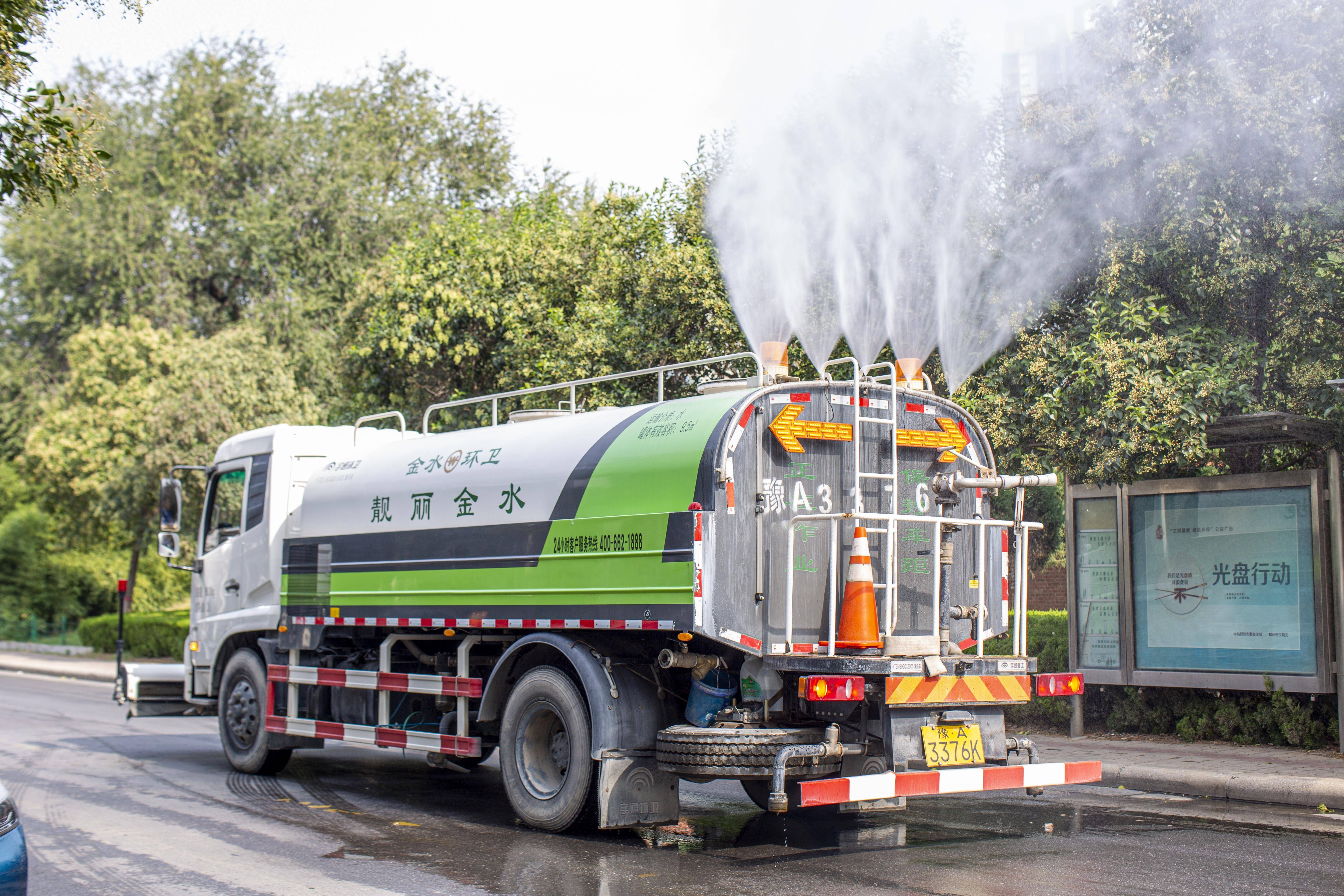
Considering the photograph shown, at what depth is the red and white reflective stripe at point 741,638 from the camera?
282 inches

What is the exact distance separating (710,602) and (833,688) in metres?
0.84

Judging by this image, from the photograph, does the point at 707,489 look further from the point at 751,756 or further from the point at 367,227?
the point at 367,227

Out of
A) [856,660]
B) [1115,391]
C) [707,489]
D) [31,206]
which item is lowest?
[856,660]

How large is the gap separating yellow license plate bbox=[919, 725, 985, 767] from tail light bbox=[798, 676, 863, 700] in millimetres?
544

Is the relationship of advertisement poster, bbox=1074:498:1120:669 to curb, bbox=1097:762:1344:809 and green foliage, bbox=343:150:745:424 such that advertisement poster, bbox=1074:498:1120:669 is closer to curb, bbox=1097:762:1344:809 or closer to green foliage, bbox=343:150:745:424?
curb, bbox=1097:762:1344:809

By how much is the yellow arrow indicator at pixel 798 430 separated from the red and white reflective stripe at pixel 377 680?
2.98 m

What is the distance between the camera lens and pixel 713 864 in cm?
718

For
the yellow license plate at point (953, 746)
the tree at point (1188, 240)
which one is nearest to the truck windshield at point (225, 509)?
the tree at point (1188, 240)

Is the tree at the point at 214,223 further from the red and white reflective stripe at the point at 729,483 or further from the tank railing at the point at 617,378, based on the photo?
the red and white reflective stripe at the point at 729,483

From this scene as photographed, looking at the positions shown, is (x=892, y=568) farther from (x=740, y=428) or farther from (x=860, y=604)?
(x=740, y=428)

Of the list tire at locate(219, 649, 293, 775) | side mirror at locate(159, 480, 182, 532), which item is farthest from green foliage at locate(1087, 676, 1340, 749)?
side mirror at locate(159, 480, 182, 532)

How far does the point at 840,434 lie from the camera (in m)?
7.81

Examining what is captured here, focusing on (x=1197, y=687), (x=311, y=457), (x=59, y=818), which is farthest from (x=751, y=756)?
(x=1197, y=687)

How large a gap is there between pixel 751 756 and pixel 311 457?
19.7ft
